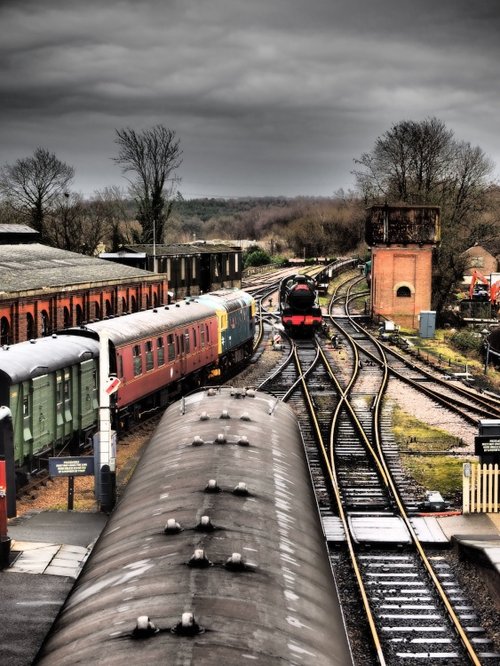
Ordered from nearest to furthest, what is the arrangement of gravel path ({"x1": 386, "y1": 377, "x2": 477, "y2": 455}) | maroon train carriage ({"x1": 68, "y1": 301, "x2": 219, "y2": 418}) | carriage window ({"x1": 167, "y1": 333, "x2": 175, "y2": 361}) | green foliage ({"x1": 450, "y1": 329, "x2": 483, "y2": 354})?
maroon train carriage ({"x1": 68, "y1": 301, "x2": 219, "y2": 418}) → gravel path ({"x1": 386, "y1": 377, "x2": 477, "y2": 455}) → carriage window ({"x1": 167, "y1": 333, "x2": 175, "y2": 361}) → green foliage ({"x1": 450, "y1": 329, "x2": 483, "y2": 354})

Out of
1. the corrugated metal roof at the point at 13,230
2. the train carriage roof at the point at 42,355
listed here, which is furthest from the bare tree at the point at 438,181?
the train carriage roof at the point at 42,355

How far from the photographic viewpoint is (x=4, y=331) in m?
26.6

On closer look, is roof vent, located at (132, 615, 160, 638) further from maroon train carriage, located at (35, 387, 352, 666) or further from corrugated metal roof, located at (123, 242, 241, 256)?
corrugated metal roof, located at (123, 242, 241, 256)

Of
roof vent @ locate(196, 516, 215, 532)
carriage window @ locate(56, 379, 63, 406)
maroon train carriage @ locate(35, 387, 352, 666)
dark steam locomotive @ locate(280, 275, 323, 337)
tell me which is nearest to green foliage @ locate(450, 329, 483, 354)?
dark steam locomotive @ locate(280, 275, 323, 337)

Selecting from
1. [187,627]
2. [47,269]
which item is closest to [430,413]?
[47,269]

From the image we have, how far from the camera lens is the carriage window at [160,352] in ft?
76.7

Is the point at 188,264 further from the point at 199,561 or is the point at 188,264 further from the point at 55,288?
the point at 199,561

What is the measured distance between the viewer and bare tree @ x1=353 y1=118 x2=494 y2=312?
54.4 metres

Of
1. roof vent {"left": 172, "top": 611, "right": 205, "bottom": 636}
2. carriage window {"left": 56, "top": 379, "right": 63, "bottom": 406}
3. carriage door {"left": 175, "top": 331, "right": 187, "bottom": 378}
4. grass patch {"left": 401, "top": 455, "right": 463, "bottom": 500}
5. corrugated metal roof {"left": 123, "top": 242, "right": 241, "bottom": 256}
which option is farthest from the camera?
corrugated metal roof {"left": 123, "top": 242, "right": 241, "bottom": 256}

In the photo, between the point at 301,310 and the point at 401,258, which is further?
the point at 401,258

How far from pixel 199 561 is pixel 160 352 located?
18.2 meters

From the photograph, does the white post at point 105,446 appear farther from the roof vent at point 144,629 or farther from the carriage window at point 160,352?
the roof vent at point 144,629

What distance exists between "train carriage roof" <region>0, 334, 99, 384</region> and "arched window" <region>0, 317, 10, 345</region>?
23.2 feet

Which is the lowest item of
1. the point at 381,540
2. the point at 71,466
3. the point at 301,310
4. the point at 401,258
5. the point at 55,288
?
the point at 381,540
